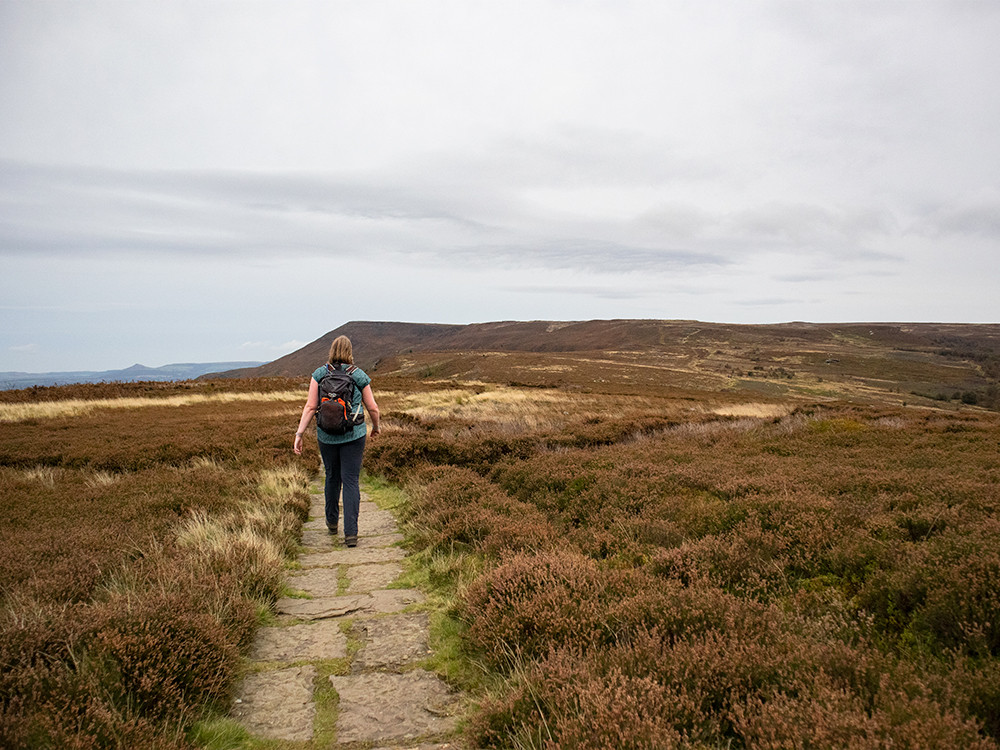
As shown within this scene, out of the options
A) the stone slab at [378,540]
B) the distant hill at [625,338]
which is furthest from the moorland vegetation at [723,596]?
the distant hill at [625,338]

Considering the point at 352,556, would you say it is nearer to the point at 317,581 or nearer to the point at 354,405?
the point at 317,581

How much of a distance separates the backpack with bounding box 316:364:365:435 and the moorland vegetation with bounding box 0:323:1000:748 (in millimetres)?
1507

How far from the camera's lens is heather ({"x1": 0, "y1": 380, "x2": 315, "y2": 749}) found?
2.91m

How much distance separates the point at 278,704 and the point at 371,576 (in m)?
2.46

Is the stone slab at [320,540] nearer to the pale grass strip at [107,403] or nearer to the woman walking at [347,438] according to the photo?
the woman walking at [347,438]

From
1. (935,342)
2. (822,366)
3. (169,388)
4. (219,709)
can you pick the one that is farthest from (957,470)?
(935,342)

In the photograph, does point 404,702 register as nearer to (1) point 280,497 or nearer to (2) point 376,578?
(2) point 376,578

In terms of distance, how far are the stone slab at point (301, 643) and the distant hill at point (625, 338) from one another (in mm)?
71865

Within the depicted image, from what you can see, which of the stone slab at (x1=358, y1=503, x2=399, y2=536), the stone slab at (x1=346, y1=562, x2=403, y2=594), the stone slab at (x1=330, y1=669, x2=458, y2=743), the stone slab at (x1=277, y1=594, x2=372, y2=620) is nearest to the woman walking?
the stone slab at (x1=358, y1=503, x2=399, y2=536)

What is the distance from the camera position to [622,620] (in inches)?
149

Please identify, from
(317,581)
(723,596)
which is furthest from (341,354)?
(723,596)

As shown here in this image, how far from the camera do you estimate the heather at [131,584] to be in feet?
9.53

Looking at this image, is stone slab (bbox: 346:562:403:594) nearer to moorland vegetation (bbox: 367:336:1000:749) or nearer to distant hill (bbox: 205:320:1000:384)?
moorland vegetation (bbox: 367:336:1000:749)

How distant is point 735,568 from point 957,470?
631cm
